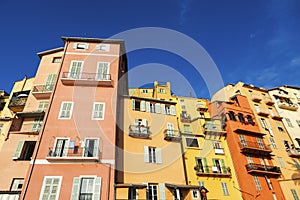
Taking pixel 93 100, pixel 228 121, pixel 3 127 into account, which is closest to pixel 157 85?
pixel 228 121

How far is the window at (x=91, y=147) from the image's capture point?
19.0 m

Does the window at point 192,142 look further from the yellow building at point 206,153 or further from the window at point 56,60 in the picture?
the window at point 56,60

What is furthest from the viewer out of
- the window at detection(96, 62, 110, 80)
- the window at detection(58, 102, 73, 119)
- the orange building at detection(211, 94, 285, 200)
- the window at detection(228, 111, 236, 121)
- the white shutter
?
the window at detection(228, 111, 236, 121)

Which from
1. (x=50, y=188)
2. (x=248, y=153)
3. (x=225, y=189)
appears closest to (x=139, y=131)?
(x=50, y=188)

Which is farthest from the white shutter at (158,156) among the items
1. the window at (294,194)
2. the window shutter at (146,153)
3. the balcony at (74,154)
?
the window at (294,194)

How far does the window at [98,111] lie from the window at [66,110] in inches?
93.0

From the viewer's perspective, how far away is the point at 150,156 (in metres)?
24.2

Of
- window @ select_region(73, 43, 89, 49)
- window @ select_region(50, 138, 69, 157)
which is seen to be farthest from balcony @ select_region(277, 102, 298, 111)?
window @ select_region(50, 138, 69, 157)

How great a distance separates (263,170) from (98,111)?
2424cm

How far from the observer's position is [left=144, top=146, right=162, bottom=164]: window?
78.2 ft

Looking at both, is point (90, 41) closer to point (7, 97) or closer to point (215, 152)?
point (7, 97)

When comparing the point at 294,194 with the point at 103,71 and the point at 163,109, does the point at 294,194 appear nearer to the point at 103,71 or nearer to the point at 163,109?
the point at 163,109

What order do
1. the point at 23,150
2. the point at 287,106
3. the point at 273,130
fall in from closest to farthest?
1. the point at 23,150
2. the point at 273,130
3. the point at 287,106

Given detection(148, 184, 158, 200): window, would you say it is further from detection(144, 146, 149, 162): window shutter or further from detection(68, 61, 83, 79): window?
detection(68, 61, 83, 79): window
